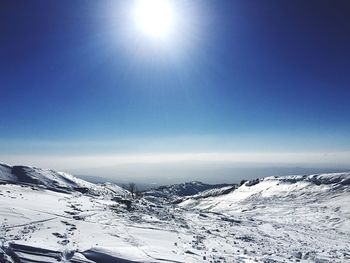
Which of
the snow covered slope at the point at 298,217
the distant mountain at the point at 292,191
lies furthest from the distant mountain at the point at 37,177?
the snow covered slope at the point at 298,217

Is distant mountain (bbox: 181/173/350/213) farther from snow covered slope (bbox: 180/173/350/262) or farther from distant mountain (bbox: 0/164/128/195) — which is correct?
distant mountain (bbox: 0/164/128/195)

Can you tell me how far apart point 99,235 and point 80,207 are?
14.5 m

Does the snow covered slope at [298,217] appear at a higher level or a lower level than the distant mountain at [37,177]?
lower

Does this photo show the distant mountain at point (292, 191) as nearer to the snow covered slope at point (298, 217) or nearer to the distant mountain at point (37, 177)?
the snow covered slope at point (298, 217)

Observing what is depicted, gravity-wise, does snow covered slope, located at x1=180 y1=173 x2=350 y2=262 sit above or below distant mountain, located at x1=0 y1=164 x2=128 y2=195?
below

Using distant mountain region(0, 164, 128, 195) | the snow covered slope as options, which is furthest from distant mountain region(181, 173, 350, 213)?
distant mountain region(0, 164, 128, 195)

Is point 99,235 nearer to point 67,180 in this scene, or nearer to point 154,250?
point 154,250

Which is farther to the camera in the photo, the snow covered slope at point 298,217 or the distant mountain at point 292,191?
the distant mountain at point 292,191

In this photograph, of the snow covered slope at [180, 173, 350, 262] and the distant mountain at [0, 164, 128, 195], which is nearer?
the snow covered slope at [180, 173, 350, 262]

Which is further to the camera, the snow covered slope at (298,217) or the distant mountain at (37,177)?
the distant mountain at (37,177)

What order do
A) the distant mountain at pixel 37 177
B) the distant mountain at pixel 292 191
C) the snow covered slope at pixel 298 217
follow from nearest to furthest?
the snow covered slope at pixel 298 217 → the distant mountain at pixel 292 191 → the distant mountain at pixel 37 177

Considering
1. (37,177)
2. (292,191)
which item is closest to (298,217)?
(292,191)

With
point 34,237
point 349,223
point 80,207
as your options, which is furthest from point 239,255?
point 349,223

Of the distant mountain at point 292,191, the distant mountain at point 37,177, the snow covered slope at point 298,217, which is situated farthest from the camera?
the distant mountain at point 37,177
